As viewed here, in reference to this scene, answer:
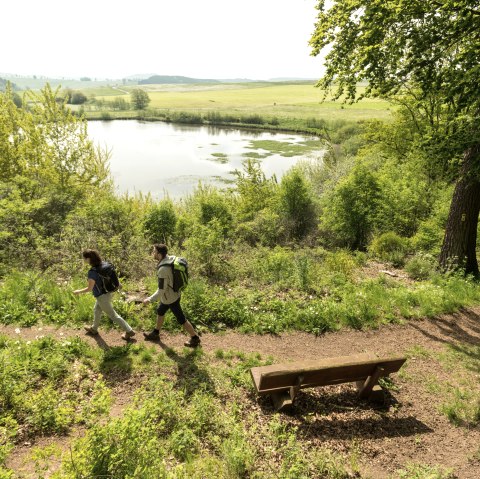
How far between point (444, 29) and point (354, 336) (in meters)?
6.67

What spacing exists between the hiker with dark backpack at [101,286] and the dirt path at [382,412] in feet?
0.95

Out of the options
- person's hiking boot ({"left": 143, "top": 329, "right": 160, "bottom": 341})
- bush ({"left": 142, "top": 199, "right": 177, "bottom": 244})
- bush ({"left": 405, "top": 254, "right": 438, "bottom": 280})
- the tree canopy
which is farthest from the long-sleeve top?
bush ({"left": 142, "top": 199, "right": 177, "bottom": 244})

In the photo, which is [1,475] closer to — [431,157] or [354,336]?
[354,336]

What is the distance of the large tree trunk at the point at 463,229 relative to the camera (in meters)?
9.24

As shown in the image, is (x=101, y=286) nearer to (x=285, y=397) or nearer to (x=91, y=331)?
(x=91, y=331)

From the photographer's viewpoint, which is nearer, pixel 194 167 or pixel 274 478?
pixel 274 478

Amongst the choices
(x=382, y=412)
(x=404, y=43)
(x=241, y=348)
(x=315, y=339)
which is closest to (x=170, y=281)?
(x=241, y=348)

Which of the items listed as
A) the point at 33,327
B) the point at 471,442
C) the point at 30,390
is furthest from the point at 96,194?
the point at 471,442

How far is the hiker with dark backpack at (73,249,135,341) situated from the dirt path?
29 cm

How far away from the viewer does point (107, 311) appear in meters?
6.59

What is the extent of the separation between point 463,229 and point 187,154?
47.9 metres

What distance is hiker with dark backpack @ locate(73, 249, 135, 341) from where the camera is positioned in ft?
20.6

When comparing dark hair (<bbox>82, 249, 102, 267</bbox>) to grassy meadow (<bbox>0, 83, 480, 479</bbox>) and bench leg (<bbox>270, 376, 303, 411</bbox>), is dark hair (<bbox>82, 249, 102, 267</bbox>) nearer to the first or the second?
grassy meadow (<bbox>0, 83, 480, 479</bbox>)

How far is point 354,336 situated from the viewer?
7.36 m
